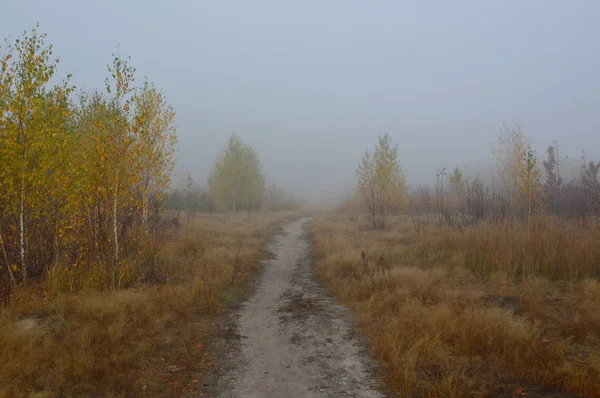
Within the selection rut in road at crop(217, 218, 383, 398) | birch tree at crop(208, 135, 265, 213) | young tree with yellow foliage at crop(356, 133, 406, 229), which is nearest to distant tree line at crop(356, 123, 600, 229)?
young tree with yellow foliage at crop(356, 133, 406, 229)

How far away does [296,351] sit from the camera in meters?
6.42

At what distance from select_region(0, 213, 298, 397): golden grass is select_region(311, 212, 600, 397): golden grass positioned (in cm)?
344

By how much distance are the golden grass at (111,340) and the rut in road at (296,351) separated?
28.6 inches

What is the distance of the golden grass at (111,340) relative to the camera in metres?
4.84

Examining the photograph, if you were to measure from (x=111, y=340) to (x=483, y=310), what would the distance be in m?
6.82

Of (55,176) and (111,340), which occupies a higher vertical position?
(55,176)

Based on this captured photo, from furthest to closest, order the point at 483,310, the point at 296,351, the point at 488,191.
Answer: the point at 488,191 → the point at 483,310 → the point at 296,351

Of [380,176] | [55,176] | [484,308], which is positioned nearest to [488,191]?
[380,176]

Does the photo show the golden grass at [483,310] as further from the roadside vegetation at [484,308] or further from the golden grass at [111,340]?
the golden grass at [111,340]

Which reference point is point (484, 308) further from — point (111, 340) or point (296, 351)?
point (111, 340)

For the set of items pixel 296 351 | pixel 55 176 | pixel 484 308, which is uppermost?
pixel 55 176

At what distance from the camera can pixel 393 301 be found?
8.20 m

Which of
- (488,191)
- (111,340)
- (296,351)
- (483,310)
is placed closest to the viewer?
(111,340)

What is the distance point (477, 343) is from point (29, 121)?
10163 millimetres
